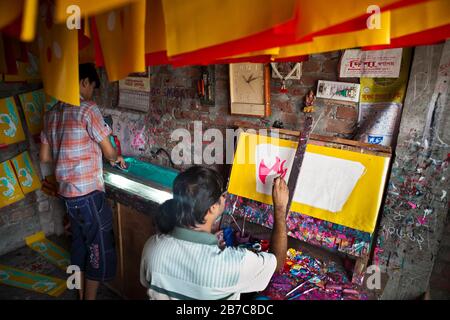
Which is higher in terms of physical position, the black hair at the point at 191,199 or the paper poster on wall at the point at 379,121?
the paper poster on wall at the point at 379,121

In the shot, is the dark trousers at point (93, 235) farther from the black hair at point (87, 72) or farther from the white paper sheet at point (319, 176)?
the white paper sheet at point (319, 176)

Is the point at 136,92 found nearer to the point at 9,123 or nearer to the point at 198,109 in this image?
the point at 198,109

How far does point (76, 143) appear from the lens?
2506mm

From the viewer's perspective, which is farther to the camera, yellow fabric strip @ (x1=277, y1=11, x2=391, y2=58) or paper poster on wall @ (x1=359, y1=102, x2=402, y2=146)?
paper poster on wall @ (x1=359, y1=102, x2=402, y2=146)

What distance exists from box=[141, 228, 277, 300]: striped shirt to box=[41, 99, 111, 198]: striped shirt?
4.76 feet

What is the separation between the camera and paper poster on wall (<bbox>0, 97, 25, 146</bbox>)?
3477 millimetres

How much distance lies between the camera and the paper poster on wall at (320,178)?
1731 millimetres

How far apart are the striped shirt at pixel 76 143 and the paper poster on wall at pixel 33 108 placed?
135 centimetres

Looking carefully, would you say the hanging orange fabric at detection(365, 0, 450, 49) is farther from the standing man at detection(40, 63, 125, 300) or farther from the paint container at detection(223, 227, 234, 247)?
the standing man at detection(40, 63, 125, 300)

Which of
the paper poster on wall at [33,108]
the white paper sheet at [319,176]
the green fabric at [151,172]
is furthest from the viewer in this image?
the paper poster on wall at [33,108]

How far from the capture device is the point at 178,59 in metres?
0.95

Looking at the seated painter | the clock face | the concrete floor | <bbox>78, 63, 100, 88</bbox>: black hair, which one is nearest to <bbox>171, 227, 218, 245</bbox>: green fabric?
the seated painter

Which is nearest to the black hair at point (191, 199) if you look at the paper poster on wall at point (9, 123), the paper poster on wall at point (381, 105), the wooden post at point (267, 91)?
the wooden post at point (267, 91)

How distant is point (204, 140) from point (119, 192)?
0.88m
